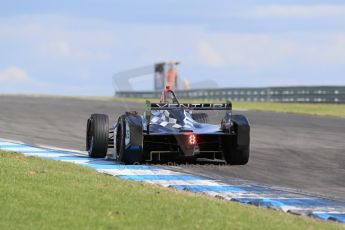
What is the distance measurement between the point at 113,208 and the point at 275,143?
11833 mm

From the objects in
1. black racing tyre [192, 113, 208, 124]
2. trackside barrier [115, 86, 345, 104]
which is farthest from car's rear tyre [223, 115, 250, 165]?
trackside barrier [115, 86, 345, 104]

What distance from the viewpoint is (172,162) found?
50.0 feet

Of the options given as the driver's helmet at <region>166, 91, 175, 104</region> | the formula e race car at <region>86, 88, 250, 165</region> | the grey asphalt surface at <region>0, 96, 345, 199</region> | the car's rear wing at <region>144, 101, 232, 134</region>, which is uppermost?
the driver's helmet at <region>166, 91, 175, 104</region>

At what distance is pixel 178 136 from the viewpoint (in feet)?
47.7

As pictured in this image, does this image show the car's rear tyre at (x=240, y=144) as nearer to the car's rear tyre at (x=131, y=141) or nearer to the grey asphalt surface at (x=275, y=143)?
the grey asphalt surface at (x=275, y=143)

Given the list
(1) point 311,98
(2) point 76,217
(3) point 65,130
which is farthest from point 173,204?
(1) point 311,98

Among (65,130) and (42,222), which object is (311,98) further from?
(42,222)

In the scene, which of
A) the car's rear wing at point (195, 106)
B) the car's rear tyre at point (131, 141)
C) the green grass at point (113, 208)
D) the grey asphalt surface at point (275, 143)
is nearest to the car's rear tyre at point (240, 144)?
the grey asphalt surface at point (275, 143)

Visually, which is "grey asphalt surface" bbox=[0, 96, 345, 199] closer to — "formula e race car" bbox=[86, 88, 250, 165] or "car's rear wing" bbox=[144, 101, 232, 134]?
"formula e race car" bbox=[86, 88, 250, 165]

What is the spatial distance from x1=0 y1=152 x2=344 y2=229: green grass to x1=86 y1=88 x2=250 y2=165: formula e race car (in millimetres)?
2955

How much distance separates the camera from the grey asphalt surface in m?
12.9

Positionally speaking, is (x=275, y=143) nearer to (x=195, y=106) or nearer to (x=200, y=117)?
(x=200, y=117)

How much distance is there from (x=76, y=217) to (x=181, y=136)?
6483 millimetres

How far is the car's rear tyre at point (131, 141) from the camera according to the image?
14336mm
